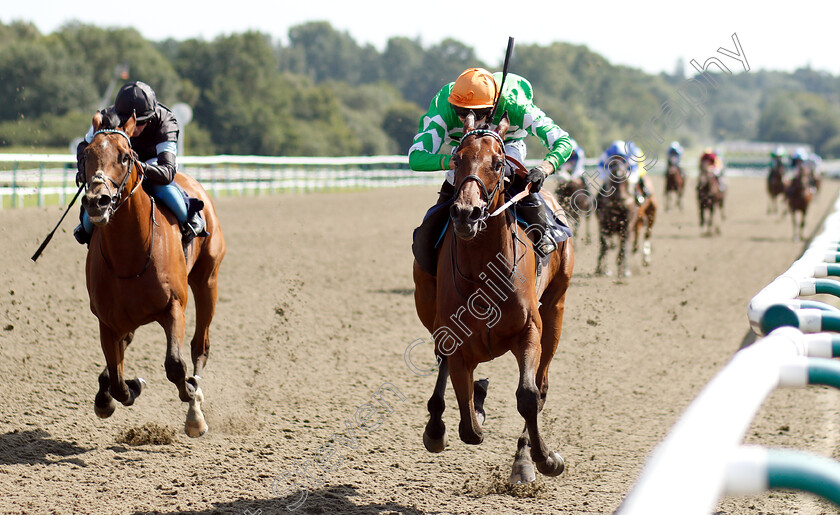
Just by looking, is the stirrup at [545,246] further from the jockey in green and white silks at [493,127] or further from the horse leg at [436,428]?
the horse leg at [436,428]

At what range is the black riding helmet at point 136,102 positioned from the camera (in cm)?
479

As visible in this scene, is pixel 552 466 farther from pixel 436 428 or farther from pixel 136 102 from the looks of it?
pixel 136 102

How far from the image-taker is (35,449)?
184 inches

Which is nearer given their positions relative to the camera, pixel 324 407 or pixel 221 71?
pixel 324 407

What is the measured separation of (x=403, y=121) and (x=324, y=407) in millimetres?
51997

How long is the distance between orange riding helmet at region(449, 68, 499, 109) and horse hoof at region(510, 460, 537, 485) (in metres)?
1.80

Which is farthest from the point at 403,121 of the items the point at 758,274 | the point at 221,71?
the point at 758,274

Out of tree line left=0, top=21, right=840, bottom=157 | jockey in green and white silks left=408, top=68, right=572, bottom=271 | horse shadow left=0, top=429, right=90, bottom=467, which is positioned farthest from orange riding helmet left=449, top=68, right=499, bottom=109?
tree line left=0, top=21, right=840, bottom=157

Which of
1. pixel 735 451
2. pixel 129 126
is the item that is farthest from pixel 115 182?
pixel 735 451

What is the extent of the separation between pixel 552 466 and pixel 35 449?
286 cm

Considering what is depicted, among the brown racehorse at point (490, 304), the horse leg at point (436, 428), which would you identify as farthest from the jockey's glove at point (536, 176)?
the horse leg at point (436, 428)

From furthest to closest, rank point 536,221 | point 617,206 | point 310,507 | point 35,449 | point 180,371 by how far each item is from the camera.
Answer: point 617,206 → point 180,371 → point 35,449 → point 536,221 → point 310,507

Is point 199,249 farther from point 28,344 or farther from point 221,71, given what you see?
point 221,71

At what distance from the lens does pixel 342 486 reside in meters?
4.30
